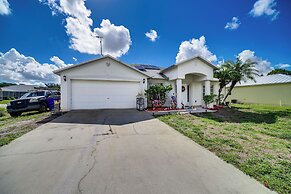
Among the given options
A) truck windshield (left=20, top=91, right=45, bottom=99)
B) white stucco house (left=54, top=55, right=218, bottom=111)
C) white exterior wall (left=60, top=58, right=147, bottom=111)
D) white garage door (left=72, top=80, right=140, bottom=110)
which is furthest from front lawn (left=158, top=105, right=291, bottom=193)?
truck windshield (left=20, top=91, right=45, bottom=99)

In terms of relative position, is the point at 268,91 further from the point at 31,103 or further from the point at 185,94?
the point at 31,103

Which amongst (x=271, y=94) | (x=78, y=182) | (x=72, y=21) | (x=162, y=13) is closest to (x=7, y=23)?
(x=72, y=21)

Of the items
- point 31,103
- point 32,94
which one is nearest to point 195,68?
point 31,103

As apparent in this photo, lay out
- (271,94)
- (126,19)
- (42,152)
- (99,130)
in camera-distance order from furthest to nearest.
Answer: (271,94) < (126,19) < (99,130) < (42,152)

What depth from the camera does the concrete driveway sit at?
2350mm

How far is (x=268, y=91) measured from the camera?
1856cm

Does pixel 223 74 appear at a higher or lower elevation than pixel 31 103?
higher

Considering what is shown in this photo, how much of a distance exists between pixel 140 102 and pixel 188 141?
21.7 ft

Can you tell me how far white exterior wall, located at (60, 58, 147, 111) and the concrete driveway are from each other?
577 cm

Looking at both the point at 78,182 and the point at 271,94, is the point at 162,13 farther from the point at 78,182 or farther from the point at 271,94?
the point at 271,94

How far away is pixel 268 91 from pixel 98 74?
23351mm

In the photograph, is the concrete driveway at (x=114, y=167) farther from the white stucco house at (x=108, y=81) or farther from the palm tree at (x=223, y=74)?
the palm tree at (x=223, y=74)

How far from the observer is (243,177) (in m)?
2.75

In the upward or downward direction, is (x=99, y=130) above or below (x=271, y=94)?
below
